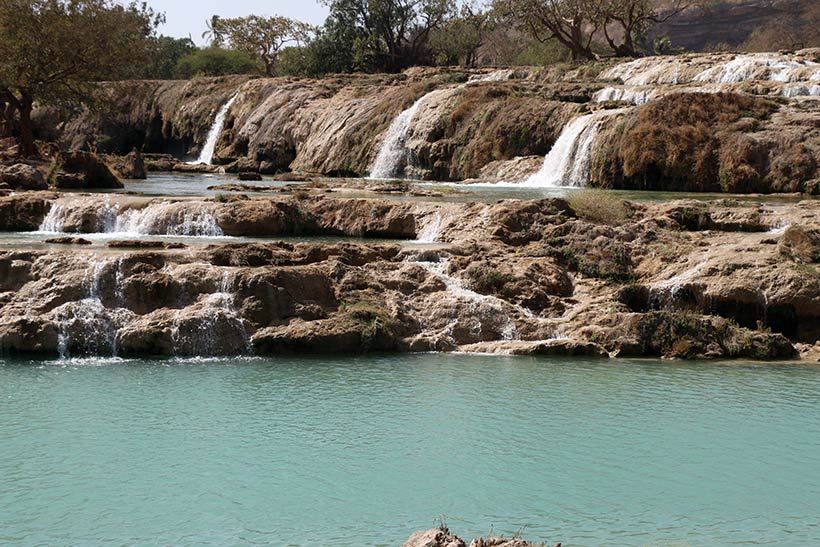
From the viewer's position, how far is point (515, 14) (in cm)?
5609

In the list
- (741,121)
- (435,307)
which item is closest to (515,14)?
(741,121)

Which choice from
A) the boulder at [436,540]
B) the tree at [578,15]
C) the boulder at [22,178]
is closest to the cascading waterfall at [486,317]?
the boulder at [436,540]

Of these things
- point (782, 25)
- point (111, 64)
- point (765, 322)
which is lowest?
point (765, 322)

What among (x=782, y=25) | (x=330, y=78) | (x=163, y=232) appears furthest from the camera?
(x=782, y=25)

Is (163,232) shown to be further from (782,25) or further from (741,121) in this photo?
(782,25)

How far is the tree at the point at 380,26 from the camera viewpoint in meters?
64.2

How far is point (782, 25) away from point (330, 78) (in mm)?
59773

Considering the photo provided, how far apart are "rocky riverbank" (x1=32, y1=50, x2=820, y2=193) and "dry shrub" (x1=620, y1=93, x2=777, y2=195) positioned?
0.03 metres

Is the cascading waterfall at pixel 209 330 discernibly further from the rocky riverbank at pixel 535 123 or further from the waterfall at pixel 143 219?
the rocky riverbank at pixel 535 123

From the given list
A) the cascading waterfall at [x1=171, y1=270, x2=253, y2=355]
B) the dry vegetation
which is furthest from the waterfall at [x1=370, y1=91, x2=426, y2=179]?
the cascading waterfall at [x1=171, y1=270, x2=253, y2=355]

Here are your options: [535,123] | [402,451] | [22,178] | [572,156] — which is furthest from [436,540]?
[535,123]

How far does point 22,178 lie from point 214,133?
27597mm

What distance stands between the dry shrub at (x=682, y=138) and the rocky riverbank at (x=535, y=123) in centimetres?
3

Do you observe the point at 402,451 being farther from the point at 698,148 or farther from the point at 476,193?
the point at 698,148
